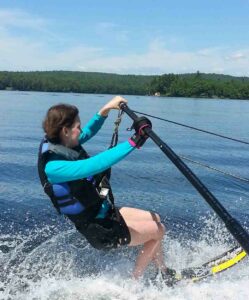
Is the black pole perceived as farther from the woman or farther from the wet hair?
the wet hair

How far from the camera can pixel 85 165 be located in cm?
517

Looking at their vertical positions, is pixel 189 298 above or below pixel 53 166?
below

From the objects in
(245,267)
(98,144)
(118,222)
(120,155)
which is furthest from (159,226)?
(98,144)

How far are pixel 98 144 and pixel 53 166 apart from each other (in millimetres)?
14754

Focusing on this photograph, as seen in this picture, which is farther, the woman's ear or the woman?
the woman's ear

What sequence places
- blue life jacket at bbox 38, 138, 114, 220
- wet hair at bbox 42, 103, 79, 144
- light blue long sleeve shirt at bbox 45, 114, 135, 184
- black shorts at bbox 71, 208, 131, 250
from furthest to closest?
black shorts at bbox 71, 208, 131, 250, blue life jacket at bbox 38, 138, 114, 220, wet hair at bbox 42, 103, 79, 144, light blue long sleeve shirt at bbox 45, 114, 135, 184

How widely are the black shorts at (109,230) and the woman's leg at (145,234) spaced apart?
0.33ft

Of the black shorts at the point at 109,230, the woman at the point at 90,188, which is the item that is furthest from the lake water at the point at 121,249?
the black shorts at the point at 109,230

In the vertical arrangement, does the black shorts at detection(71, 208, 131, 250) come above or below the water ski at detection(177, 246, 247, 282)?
Result: above

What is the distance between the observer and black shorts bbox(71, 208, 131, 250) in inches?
227

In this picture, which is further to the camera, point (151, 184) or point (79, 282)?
point (151, 184)

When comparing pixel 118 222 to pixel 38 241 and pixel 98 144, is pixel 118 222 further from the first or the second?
pixel 98 144

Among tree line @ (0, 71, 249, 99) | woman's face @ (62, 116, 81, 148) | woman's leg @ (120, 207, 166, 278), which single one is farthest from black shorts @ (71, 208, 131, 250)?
tree line @ (0, 71, 249, 99)

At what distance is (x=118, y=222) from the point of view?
583cm
